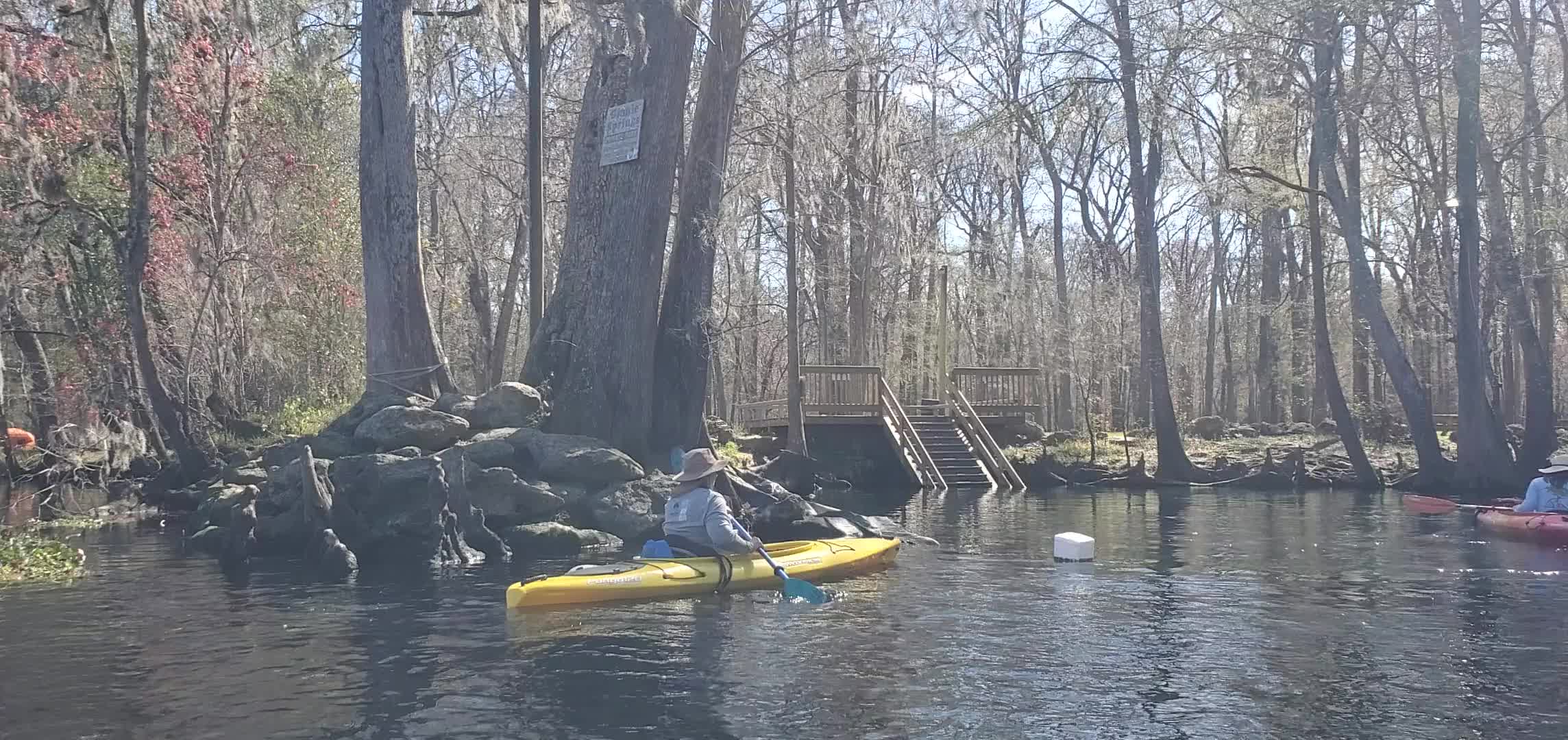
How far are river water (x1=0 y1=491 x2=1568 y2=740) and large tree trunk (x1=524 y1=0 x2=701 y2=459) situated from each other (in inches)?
173

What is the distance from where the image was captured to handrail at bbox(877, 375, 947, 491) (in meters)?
25.4

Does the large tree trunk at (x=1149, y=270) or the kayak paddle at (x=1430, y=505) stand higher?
the large tree trunk at (x=1149, y=270)

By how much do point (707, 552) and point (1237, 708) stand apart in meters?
5.49

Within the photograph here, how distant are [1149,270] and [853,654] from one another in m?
19.7

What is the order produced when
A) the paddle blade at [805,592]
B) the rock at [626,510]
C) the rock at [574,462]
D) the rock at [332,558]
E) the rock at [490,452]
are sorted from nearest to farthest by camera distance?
the paddle blade at [805,592]
the rock at [332,558]
the rock at [626,510]
the rock at [490,452]
the rock at [574,462]

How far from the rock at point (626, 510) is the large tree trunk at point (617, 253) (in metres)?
1.98

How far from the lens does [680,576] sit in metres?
11.5

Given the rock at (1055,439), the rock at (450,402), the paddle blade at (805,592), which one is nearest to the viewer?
the paddle blade at (805,592)

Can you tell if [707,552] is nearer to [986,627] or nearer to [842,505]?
[986,627]

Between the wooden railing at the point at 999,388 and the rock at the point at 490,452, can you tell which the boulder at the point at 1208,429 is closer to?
the wooden railing at the point at 999,388

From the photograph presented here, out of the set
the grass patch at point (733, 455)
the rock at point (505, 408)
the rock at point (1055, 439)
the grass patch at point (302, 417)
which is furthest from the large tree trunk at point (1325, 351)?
the grass patch at point (302, 417)

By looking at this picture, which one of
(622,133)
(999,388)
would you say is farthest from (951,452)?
(622,133)

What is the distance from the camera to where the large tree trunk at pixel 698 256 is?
19.5 meters

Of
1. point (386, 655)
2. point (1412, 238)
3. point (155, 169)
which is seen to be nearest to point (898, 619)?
point (386, 655)
